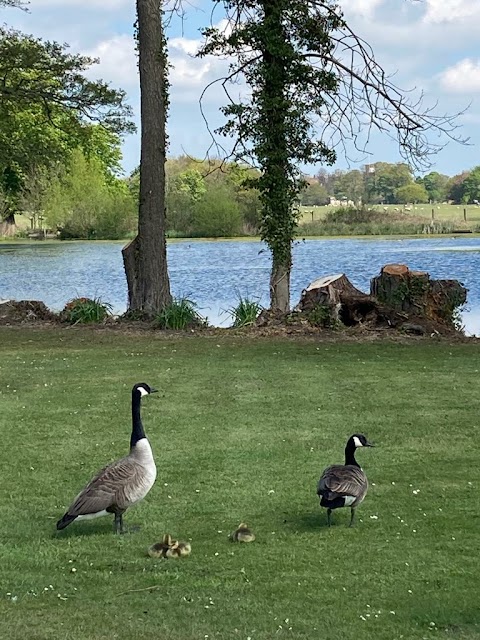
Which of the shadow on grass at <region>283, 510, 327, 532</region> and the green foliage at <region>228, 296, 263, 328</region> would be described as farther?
the green foliage at <region>228, 296, 263, 328</region>

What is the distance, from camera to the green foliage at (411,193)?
3061 inches

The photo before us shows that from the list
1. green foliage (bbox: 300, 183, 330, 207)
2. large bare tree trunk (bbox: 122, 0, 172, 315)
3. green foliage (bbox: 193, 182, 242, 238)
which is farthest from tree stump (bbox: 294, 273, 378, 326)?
green foliage (bbox: 300, 183, 330, 207)

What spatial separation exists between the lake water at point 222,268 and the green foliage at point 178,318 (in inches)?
89.4

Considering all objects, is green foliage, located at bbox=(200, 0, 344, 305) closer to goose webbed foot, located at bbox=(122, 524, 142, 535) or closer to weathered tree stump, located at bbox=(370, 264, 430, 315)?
weathered tree stump, located at bbox=(370, 264, 430, 315)

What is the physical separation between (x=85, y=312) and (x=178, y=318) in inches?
83.6

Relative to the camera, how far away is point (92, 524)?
7633mm

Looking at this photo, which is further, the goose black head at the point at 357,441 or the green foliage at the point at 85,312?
the green foliage at the point at 85,312

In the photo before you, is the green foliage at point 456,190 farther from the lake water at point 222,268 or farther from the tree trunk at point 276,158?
the tree trunk at point 276,158

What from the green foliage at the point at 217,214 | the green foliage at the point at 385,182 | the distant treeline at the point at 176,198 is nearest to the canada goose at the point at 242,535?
the distant treeline at the point at 176,198

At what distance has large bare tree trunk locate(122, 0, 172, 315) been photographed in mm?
20219

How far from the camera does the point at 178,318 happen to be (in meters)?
19.3

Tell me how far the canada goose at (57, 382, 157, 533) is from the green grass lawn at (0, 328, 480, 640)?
0.81 feet

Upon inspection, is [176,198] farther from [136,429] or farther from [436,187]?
[136,429]

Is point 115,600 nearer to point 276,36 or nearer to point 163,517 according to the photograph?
point 163,517
